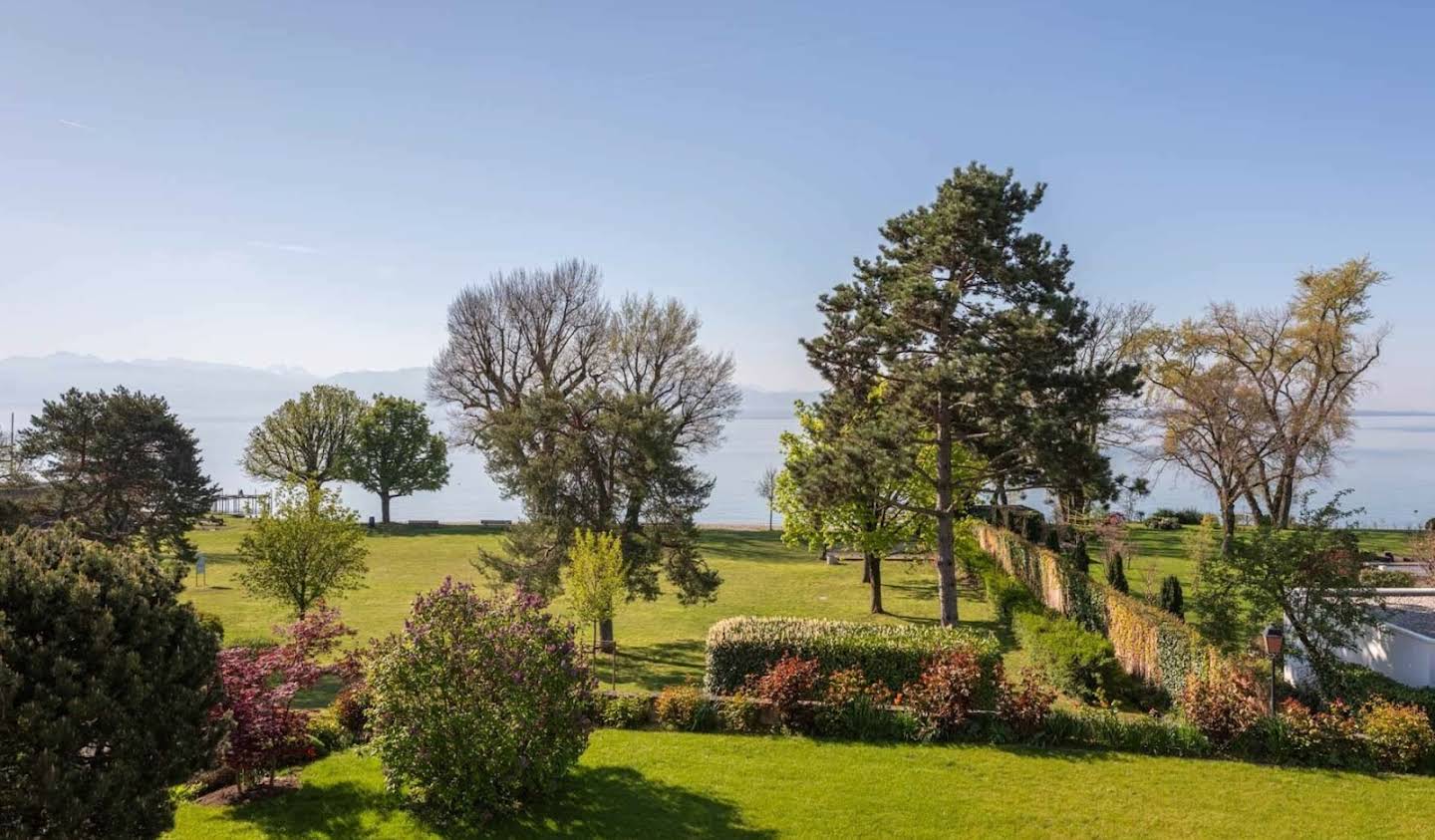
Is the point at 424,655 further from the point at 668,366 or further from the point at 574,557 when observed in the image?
the point at 668,366

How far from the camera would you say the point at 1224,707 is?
12867 millimetres

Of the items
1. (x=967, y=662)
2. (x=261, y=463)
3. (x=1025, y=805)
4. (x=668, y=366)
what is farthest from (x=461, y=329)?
(x=1025, y=805)

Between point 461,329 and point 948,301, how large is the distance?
29378 millimetres

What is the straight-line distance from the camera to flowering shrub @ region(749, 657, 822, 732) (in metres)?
14.0

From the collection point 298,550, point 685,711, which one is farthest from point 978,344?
point 298,550

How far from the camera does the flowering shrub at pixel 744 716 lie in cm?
1406

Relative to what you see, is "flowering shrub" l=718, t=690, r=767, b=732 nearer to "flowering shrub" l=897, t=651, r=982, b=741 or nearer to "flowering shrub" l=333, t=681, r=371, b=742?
"flowering shrub" l=897, t=651, r=982, b=741

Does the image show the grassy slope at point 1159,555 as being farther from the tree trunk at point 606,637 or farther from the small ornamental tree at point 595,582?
the small ornamental tree at point 595,582

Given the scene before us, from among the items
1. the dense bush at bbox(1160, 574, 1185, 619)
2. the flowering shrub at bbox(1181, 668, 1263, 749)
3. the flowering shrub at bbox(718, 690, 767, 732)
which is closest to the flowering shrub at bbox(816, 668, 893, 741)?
the flowering shrub at bbox(718, 690, 767, 732)

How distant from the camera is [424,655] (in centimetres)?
1066

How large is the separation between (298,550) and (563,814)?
12.6 metres

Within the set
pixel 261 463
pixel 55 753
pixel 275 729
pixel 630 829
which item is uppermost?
pixel 261 463

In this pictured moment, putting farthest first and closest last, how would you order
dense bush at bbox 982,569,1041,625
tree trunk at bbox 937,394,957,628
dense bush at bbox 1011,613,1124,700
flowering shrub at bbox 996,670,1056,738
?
dense bush at bbox 982,569,1041,625, tree trunk at bbox 937,394,957,628, dense bush at bbox 1011,613,1124,700, flowering shrub at bbox 996,670,1056,738

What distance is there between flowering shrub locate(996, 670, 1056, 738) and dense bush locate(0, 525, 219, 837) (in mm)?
11369
